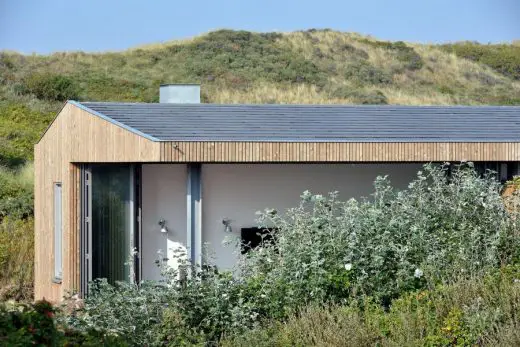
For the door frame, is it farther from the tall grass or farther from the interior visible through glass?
the tall grass

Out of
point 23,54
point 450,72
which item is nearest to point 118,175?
point 23,54

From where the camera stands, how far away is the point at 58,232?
13.9 metres

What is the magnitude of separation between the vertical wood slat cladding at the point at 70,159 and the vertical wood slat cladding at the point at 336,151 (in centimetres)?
36

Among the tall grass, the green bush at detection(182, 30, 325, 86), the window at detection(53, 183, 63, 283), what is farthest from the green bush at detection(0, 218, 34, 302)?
the green bush at detection(182, 30, 325, 86)

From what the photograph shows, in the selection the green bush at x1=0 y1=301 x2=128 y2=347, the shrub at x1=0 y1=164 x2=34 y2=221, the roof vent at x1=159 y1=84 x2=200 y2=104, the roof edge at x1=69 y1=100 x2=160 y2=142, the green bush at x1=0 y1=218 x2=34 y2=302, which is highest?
the roof vent at x1=159 y1=84 x2=200 y2=104

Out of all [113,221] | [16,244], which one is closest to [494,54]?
[16,244]

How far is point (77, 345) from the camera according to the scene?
6922mm

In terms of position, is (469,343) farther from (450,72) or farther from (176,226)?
(450,72)

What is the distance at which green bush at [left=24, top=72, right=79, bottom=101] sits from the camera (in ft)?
117

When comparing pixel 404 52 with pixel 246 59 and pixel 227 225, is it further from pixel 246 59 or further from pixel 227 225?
pixel 227 225

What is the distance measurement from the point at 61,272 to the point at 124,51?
1318 inches

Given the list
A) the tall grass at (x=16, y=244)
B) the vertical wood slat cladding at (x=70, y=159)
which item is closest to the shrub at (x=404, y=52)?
the tall grass at (x=16, y=244)

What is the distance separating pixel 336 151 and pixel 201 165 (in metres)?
1.68

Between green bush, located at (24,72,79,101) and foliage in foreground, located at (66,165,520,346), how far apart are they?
85.7ft
